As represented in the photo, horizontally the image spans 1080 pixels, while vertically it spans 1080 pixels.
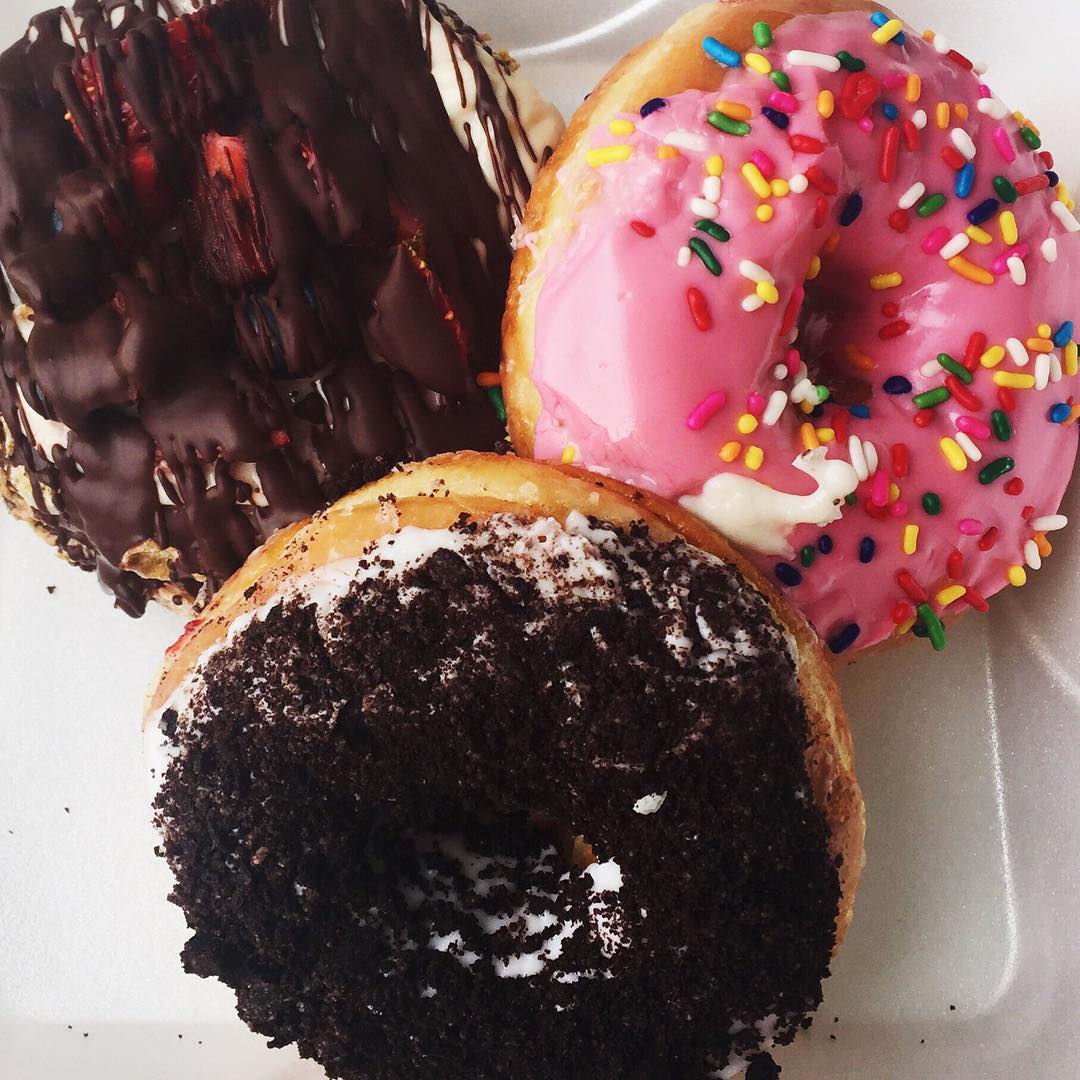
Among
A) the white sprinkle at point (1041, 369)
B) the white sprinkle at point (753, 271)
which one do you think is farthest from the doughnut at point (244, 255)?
the white sprinkle at point (1041, 369)

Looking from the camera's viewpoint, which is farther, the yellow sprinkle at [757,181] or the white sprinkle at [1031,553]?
the white sprinkle at [1031,553]

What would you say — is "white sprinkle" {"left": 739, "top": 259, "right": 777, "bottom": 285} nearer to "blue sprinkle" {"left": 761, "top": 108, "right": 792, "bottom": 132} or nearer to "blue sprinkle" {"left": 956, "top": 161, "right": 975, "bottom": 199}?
"blue sprinkle" {"left": 761, "top": 108, "right": 792, "bottom": 132}

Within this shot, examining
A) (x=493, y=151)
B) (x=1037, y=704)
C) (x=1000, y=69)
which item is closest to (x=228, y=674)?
(x=493, y=151)

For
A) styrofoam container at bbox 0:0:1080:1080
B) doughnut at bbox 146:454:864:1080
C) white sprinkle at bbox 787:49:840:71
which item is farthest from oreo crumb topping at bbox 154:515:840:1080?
white sprinkle at bbox 787:49:840:71

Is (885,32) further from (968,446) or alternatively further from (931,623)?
(931,623)

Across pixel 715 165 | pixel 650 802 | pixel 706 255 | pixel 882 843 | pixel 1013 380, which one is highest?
pixel 715 165

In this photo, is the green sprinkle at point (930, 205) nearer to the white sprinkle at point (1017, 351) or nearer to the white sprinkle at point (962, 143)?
the white sprinkle at point (962, 143)

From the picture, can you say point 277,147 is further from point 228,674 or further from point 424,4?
point 228,674

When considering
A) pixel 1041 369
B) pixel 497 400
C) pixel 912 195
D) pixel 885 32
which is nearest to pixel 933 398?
pixel 1041 369

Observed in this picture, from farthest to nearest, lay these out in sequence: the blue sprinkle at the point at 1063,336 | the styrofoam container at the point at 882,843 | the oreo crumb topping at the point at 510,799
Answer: the styrofoam container at the point at 882,843, the blue sprinkle at the point at 1063,336, the oreo crumb topping at the point at 510,799
